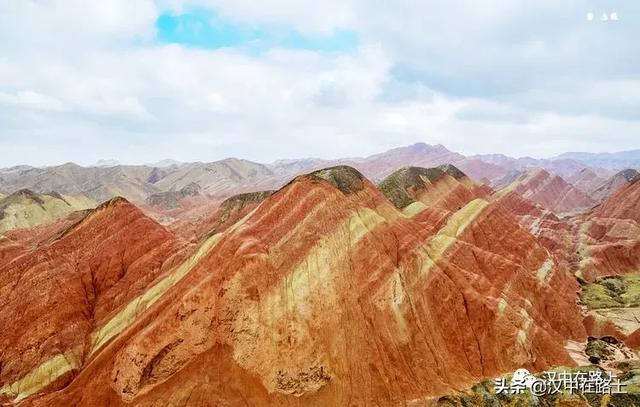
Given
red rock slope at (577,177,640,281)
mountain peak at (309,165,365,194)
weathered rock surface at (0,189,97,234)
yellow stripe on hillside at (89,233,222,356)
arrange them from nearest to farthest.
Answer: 1. yellow stripe on hillside at (89,233,222,356)
2. mountain peak at (309,165,365,194)
3. red rock slope at (577,177,640,281)
4. weathered rock surface at (0,189,97,234)

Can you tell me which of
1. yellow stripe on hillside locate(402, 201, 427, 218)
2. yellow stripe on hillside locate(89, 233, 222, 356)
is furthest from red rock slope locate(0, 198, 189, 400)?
yellow stripe on hillside locate(402, 201, 427, 218)

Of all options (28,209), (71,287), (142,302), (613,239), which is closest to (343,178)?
(142,302)

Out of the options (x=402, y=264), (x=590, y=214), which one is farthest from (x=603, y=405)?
(x=590, y=214)

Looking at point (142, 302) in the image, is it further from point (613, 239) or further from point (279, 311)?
point (613, 239)

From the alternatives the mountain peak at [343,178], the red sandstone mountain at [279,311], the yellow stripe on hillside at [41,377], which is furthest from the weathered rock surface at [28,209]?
the mountain peak at [343,178]

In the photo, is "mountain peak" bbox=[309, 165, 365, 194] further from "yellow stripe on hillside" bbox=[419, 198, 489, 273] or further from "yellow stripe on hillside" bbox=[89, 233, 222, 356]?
"yellow stripe on hillside" bbox=[89, 233, 222, 356]

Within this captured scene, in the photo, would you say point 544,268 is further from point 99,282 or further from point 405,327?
point 99,282

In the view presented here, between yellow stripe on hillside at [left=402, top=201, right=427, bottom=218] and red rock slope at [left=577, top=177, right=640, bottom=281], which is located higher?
yellow stripe on hillside at [left=402, top=201, right=427, bottom=218]

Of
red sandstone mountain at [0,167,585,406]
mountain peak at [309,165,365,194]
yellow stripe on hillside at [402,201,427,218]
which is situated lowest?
red sandstone mountain at [0,167,585,406]

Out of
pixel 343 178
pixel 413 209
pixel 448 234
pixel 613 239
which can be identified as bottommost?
pixel 613 239
